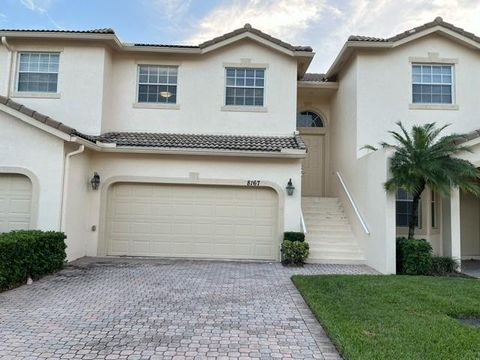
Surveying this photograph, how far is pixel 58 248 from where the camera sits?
9555mm

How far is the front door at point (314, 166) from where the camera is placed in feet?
53.4

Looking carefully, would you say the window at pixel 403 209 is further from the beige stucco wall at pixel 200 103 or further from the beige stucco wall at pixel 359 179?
the beige stucco wall at pixel 200 103

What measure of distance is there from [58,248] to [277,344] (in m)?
6.75

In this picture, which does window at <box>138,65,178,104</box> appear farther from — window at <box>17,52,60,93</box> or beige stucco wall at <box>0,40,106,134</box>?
window at <box>17,52,60,93</box>

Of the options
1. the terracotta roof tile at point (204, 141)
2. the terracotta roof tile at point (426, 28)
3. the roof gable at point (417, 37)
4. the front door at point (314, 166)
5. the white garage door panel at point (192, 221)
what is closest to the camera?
the terracotta roof tile at point (204, 141)

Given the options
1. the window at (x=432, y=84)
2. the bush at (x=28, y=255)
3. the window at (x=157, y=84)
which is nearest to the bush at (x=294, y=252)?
the bush at (x=28, y=255)

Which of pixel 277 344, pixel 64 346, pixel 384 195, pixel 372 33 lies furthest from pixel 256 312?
pixel 372 33

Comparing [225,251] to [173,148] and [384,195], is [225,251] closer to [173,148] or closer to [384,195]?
[173,148]

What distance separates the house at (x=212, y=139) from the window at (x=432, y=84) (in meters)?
0.05

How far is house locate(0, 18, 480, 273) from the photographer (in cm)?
1060

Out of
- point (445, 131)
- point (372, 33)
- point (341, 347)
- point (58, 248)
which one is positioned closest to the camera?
point (341, 347)

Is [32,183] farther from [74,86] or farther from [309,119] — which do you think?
[309,119]

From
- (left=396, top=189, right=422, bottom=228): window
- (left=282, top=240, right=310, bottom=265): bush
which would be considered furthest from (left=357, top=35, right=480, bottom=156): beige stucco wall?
(left=282, top=240, right=310, bottom=265): bush

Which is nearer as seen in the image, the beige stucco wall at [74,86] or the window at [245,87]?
the beige stucco wall at [74,86]
